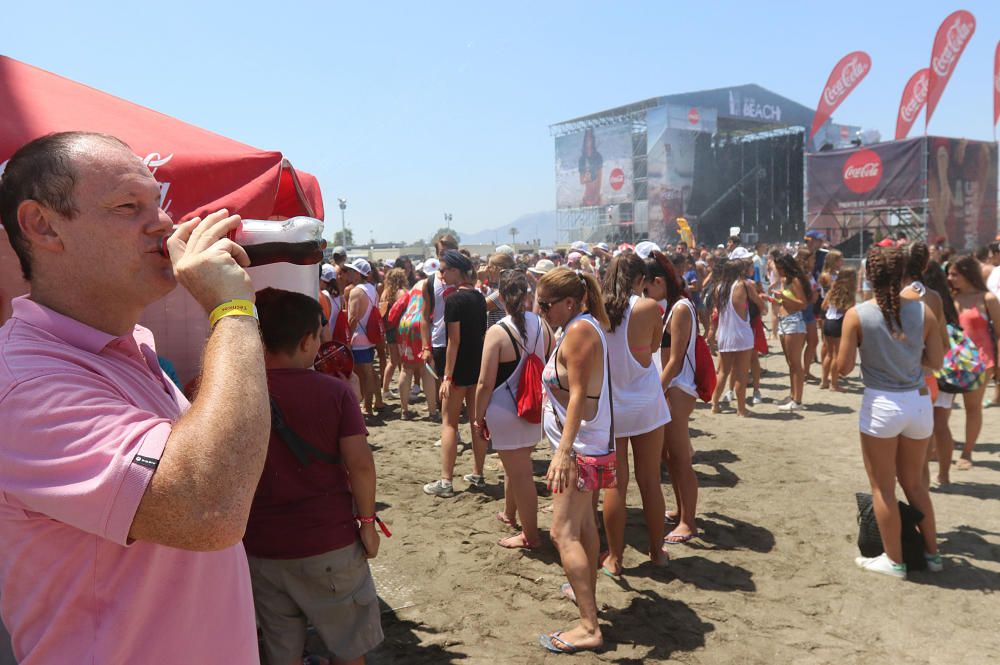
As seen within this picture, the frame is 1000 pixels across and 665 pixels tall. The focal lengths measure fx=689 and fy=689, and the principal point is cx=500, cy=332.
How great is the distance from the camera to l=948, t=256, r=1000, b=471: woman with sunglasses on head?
20.2 ft

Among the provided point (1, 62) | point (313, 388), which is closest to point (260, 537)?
point (313, 388)

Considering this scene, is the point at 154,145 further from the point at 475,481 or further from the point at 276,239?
the point at 475,481

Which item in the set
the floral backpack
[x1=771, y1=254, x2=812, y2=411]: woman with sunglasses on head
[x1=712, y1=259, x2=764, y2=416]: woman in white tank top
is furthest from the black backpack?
[x1=771, y1=254, x2=812, y2=411]: woman with sunglasses on head

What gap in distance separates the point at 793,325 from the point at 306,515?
752 cm

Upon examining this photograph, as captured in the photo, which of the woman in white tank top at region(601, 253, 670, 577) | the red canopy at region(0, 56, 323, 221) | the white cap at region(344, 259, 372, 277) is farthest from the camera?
the white cap at region(344, 259, 372, 277)

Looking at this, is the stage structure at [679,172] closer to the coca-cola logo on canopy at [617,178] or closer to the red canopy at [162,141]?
the coca-cola logo on canopy at [617,178]

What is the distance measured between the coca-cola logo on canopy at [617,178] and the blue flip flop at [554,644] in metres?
53.4

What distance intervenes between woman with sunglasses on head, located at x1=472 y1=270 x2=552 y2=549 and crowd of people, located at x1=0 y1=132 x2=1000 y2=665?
0.02 meters

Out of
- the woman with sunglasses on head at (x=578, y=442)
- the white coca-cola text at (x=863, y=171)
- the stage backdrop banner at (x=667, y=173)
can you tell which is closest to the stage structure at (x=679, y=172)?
the stage backdrop banner at (x=667, y=173)

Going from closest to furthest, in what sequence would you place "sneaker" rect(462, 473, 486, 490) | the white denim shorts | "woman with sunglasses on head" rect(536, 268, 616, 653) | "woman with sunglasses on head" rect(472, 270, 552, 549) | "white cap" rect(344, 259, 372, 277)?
1. "woman with sunglasses on head" rect(536, 268, 616, 653)
2. the white denim shorts
3. "woman with sunglasses on head" rect(472, 270, 552, 549)
4. "sneaker" rect(462, 473, 486, 490)
5. "white cap" rect(344, 259, 372, 277)

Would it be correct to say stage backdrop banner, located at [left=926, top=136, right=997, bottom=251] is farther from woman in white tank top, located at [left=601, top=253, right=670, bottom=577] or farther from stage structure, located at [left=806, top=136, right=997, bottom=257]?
woman in white tank top, located at [left=601, top=253, right=670, bottom=577]

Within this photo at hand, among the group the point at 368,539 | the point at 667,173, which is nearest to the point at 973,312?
the point at 368,539

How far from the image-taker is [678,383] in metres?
4.90

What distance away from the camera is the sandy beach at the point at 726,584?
352 cm
